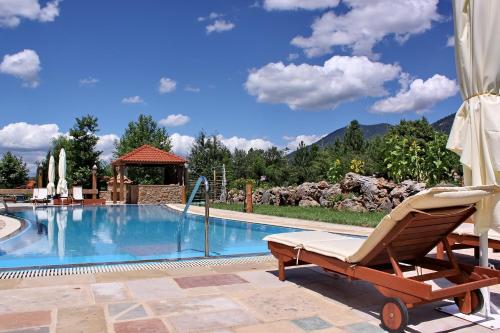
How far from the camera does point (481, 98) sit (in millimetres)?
3357

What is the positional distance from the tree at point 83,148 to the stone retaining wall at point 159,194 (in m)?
5.81

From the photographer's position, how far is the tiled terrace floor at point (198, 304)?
125 inches

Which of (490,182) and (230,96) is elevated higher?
(230,96)

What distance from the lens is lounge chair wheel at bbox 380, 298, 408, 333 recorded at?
9.85 feet

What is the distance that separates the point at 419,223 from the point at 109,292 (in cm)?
287

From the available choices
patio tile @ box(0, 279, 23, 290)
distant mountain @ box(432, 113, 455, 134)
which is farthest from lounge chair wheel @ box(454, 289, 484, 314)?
patio tile @ box(0, 279, 23, 290)

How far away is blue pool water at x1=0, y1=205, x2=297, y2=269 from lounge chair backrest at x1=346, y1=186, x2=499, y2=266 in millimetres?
4109

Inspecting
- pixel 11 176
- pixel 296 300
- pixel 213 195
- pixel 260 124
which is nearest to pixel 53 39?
pixel 213 195

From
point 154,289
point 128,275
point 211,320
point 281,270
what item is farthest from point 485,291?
point 128,275

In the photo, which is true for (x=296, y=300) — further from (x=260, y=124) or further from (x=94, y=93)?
(x=260, y=124)

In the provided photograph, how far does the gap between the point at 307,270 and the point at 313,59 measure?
19527mm

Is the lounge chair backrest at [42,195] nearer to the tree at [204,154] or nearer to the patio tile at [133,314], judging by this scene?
the tree at [204,154]

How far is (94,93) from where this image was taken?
28438 mm

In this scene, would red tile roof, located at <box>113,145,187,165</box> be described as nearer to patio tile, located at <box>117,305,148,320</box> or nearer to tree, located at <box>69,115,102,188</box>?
tree, located at <box>69,115,102,188</box>
